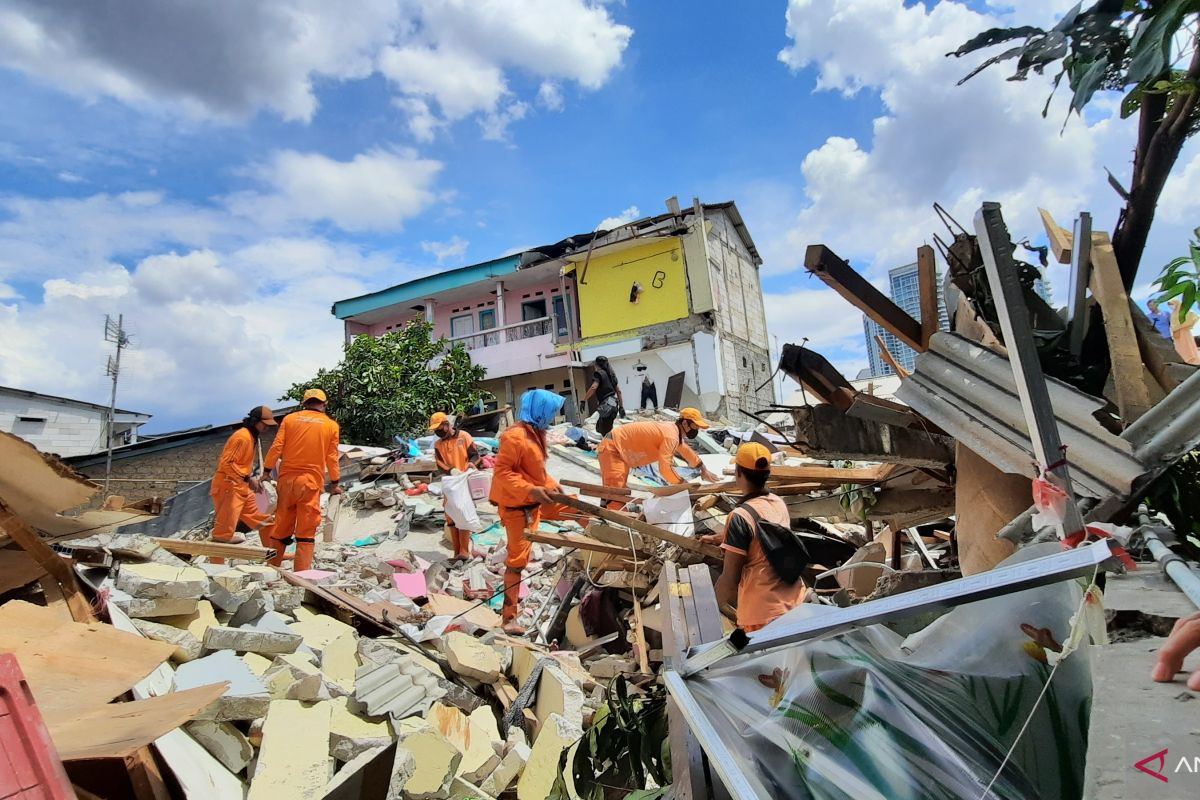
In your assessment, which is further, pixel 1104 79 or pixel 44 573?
pixel 44 573

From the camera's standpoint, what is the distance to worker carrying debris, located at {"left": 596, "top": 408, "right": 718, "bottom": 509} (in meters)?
6.19

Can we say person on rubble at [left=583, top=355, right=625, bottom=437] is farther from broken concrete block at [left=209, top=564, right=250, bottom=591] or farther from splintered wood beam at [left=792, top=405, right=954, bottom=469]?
splintered wood beam at [left=792, top=405, right=954, bottom=469]

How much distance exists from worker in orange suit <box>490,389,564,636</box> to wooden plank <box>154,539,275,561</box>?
1.83 metres

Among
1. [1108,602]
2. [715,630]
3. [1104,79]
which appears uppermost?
[1104,79]

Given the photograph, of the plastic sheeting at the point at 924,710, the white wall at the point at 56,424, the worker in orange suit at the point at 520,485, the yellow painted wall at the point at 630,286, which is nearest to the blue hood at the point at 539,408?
the worker in orange suit at the point at 520,485

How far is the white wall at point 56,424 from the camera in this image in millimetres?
16469

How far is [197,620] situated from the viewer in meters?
3.34

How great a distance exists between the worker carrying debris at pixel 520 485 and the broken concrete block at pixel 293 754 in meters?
2.24

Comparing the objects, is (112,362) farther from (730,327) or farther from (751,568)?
(751,568)

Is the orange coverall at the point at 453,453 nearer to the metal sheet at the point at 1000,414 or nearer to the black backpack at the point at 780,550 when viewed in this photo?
the black backpack at the point at 780,550

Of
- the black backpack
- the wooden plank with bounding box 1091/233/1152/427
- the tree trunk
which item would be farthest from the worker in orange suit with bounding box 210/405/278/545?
the tree trunk

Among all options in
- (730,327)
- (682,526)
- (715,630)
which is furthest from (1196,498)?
(730,327)

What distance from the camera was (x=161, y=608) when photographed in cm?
320

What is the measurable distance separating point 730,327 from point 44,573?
54.2 feet
